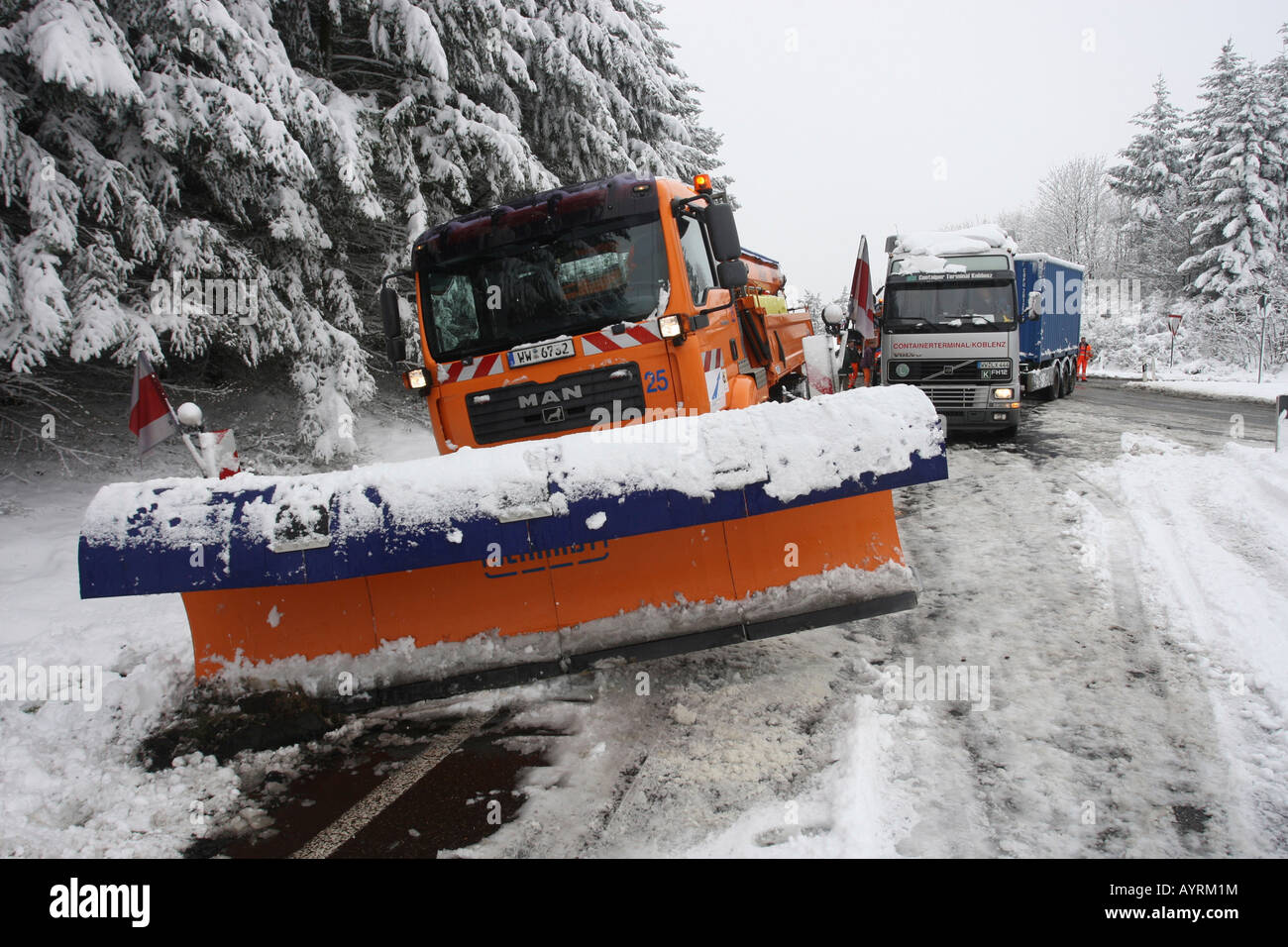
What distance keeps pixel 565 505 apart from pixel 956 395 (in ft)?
31.6

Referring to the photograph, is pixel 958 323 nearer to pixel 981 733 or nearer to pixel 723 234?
pixel 723 234

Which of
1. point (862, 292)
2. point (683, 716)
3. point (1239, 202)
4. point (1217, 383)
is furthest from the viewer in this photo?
point (1239, 202)

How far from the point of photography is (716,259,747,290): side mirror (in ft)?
16.8

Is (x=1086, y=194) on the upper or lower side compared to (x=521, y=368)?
upper

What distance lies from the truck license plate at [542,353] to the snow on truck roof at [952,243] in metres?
9.04

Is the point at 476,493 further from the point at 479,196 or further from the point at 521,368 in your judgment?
the point at 479,196

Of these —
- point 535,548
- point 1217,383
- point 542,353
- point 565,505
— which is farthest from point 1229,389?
point 535,548

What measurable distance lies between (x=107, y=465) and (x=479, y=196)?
7174mm

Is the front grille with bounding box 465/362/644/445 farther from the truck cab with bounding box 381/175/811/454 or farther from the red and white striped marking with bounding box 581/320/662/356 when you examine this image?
the red and white striped marking with bounding box 581/320/662/356

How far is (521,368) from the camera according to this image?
16.3ft

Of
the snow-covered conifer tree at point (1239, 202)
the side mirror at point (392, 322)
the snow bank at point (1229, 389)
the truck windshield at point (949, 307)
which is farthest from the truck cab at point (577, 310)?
the snow-covered conifer tree at point (1239, 202)

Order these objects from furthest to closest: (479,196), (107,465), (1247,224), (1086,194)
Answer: (1086,194) < (1247,224) < (479,196) < (107,465)

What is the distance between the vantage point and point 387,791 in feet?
10.0

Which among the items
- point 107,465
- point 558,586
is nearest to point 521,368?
point 558,586
